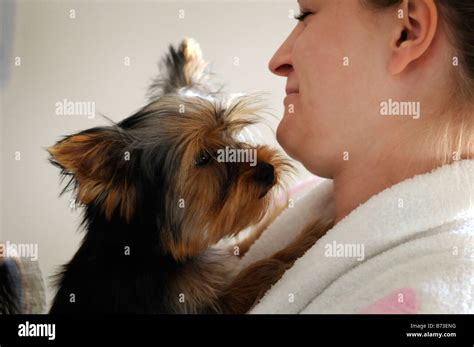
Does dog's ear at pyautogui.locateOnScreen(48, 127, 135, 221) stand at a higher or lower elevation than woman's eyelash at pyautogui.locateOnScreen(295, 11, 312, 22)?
lower

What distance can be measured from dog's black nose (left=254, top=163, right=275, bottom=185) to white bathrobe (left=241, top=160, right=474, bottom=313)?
0.76 feet

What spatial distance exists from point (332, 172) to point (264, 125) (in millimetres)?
230

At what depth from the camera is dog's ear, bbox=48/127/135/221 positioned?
1097 millimetres

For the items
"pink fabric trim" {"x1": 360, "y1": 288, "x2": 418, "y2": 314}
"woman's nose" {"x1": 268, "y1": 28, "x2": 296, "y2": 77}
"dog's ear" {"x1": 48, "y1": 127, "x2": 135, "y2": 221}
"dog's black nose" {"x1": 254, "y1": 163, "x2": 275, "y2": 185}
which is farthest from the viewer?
"dog's black nose" {"x1": 254, "y1": 163, "x2": 275, "y2": 185}

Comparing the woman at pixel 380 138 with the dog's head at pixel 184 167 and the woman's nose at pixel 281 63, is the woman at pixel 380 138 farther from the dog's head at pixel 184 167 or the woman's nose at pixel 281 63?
the dog's head at pixel 184 167

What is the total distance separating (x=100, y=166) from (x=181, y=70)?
0.31 meters

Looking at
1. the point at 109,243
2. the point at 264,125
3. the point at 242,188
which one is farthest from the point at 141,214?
the point at 264,125

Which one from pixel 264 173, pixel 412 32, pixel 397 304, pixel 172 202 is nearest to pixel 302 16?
pixel 412 32

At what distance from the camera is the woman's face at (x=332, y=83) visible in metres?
1.12

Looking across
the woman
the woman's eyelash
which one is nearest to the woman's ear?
the woman

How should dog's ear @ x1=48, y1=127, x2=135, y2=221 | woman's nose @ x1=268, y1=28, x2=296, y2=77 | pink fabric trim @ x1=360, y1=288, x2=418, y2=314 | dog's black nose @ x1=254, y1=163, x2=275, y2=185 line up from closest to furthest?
pink fabric trim @ x1=360, y1=288, x2=418, y2=314
dog's ear @ x1=48, y1=127, x2=135, y2=221
woman's nose @ x1=268, y1=28, x2=296, y2=77
dog's black nose @ x1=254, y1=163, x2=275, y2=185

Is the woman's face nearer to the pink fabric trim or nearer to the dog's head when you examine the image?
the dog's head

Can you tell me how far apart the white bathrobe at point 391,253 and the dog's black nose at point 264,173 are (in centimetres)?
23

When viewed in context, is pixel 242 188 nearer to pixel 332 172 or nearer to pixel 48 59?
pixel 332 172
